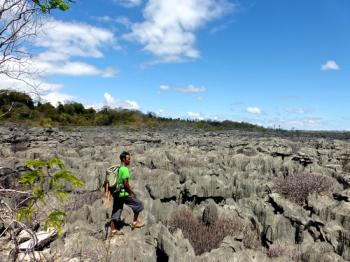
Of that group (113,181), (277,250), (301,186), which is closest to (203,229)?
(277,250)

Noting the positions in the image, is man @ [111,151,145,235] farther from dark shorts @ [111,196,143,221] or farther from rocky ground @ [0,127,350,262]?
rocky ground @ [0,127,350,262]

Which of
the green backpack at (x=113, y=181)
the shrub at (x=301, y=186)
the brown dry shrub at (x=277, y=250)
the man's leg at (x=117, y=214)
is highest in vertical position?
the green backpack at (x=113, y=181)

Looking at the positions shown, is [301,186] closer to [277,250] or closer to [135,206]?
[277,250]

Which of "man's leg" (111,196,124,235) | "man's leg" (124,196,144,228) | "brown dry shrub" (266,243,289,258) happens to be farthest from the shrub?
"man's leg" (111,196,124,235)

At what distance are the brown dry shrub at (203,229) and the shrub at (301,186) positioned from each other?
3.00 meters

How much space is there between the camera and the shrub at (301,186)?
35.1ft

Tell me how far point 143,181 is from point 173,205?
1847mm

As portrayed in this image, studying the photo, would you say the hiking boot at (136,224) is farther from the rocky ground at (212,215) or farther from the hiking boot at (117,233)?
the hiking boot at (117,233)

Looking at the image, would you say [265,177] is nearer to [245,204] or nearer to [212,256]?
[245,204]

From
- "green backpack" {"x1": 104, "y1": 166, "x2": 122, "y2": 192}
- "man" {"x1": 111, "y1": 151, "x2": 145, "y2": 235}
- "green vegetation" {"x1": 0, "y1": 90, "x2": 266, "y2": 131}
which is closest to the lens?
"man" {"x1": 111, "y1": 151, "x2": 145, "y2": 235}

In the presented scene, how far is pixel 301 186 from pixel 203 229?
13.0ft

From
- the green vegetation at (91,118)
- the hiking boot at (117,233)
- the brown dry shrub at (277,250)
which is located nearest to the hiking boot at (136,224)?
the hiking boot at (117,233)

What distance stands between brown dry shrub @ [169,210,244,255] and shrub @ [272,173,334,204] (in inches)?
118

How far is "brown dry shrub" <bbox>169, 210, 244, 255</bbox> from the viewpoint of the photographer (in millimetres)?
7410
